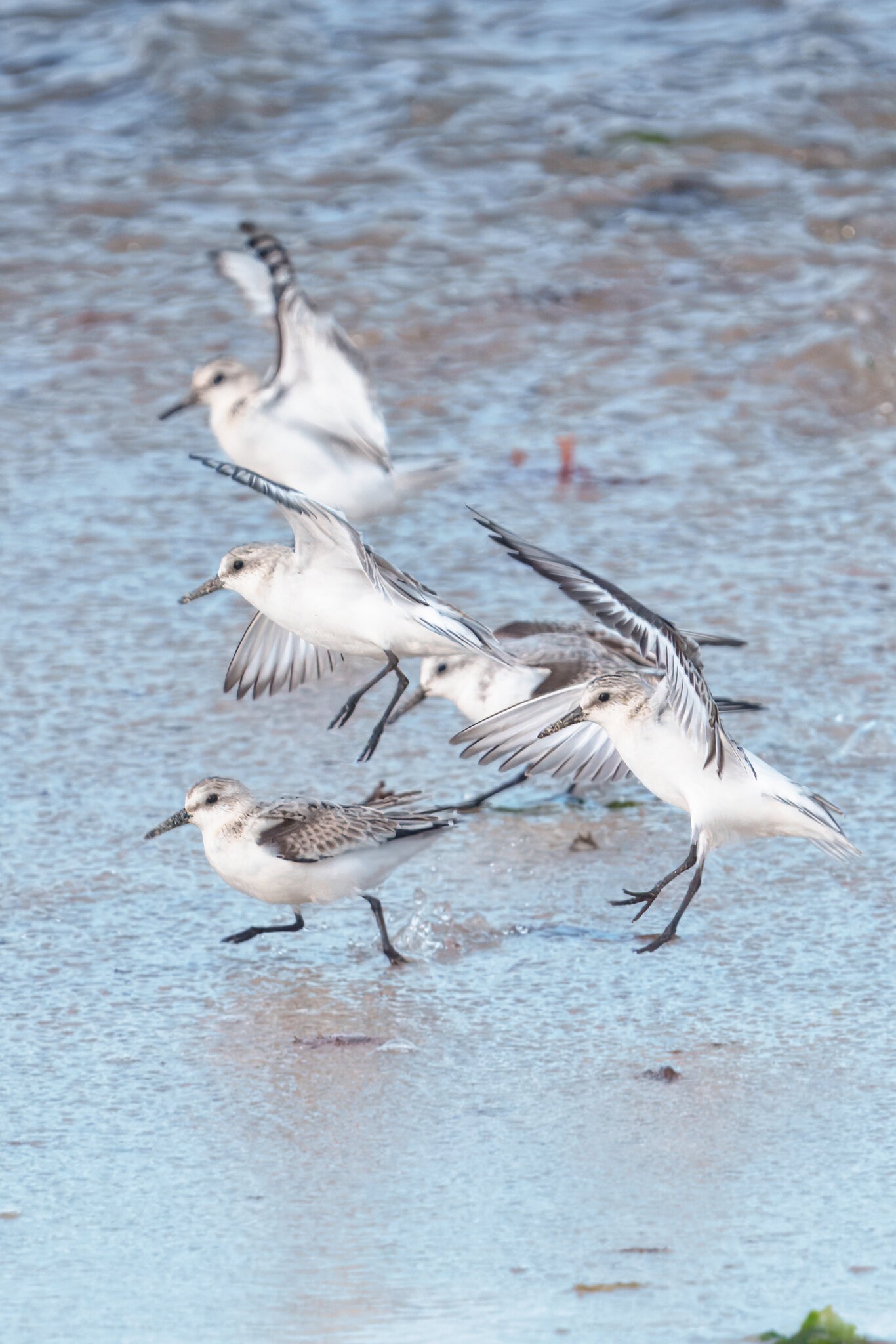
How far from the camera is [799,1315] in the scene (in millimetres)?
2789

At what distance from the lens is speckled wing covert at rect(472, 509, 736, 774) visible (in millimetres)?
3982

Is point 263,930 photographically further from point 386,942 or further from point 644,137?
point 644,137

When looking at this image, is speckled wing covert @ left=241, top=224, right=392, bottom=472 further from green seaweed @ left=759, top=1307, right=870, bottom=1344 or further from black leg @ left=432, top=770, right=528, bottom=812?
green seaweed @ left=759, top=1307, right=870, bottom=1344

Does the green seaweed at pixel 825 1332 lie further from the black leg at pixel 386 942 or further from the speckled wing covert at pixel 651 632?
the black leg at pixel 386 942

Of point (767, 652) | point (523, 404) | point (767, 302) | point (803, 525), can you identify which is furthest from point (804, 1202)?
point (767, 302)

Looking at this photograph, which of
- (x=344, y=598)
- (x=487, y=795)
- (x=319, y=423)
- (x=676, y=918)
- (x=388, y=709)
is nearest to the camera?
(x=676, y=918)

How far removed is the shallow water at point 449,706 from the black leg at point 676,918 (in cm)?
6

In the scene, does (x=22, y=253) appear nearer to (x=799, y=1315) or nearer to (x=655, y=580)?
(x=655, y=580)

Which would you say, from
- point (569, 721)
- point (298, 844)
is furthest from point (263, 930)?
point (569, 721)

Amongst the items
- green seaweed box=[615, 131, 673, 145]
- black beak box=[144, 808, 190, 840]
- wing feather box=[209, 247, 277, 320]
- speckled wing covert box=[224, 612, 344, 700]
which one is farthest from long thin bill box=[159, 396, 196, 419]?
green seaweed box=[615, 131, 673, 145]

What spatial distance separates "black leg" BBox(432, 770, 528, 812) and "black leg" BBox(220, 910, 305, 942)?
0.64 metres

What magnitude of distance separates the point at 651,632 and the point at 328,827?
856 millimetres

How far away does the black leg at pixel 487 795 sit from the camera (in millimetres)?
5098

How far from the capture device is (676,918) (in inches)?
166
